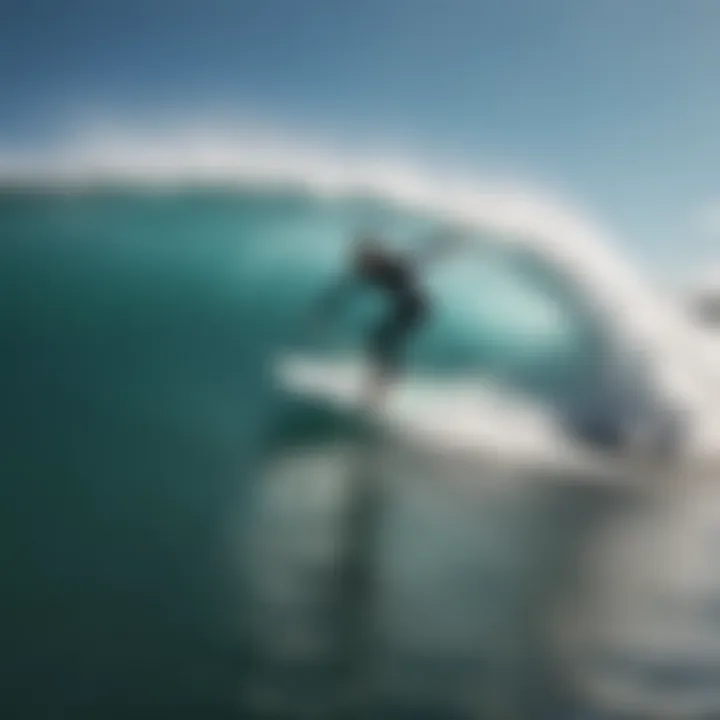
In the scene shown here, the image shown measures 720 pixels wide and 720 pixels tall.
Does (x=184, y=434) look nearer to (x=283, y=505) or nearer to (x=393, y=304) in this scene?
(x=283, y=505)

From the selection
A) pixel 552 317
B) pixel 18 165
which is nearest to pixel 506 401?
pixel 552 317

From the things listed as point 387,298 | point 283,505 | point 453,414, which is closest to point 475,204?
point 387,298

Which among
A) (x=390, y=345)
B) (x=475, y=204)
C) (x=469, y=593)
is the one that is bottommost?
(x=469, y=593)

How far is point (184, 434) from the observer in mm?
1641

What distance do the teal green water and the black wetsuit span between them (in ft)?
0.10

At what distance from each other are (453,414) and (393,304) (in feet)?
0.65

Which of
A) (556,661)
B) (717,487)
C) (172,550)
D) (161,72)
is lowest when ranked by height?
(556,661)

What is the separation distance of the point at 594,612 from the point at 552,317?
1.54 ft

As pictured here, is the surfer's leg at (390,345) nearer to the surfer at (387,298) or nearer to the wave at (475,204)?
the surfer at (387,298)

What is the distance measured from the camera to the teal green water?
1.54m

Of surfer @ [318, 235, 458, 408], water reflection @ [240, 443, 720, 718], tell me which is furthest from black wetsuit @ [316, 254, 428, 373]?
water reflection @ [240, 443, 720, 718]

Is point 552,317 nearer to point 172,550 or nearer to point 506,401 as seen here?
point 506,401

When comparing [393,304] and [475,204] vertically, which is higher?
[475,204]

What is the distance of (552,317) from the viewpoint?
1737mm
